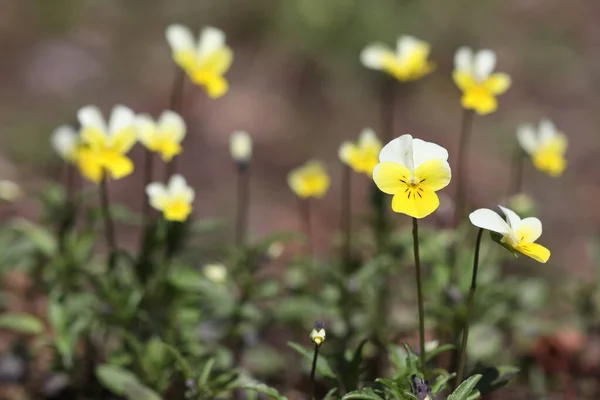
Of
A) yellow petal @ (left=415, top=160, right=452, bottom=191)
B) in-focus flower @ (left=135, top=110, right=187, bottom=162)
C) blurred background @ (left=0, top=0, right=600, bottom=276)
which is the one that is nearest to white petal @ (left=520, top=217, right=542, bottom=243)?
yellow petal @ (left=415, top=160, right=452, bottom=191)

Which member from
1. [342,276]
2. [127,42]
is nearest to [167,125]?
[342,276]

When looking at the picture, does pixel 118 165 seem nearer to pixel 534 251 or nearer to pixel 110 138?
pixel 110 138

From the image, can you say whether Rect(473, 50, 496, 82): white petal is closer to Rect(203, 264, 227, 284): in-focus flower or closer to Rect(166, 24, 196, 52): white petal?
Rect(166, 24, 196, 52): white petal

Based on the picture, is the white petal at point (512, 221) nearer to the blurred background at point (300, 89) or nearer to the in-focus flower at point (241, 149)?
the in-focus flower at point (241, 149)

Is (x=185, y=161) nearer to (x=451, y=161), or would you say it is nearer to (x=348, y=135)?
(x=348, y=135)

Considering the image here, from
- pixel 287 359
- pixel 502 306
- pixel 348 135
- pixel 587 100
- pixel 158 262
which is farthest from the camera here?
pixel 587 100
